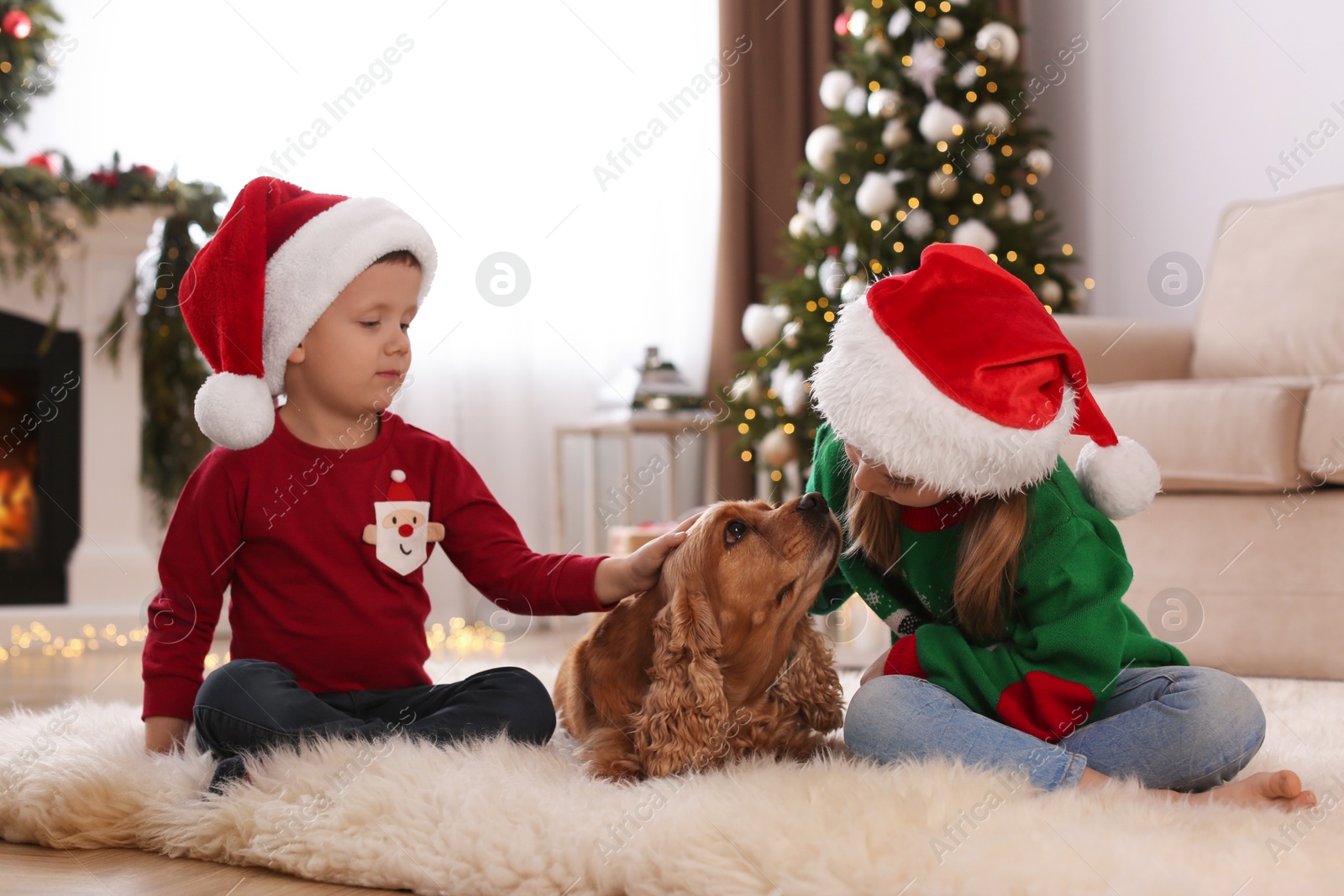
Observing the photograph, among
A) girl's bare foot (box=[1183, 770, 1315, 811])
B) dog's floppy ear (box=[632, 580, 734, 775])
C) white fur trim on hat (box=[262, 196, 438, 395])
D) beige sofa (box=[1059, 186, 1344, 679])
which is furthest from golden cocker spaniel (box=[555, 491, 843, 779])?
beige sofa (box=[1059, 186, 1344, 679])

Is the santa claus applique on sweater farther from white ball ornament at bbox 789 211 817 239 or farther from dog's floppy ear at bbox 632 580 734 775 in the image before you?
white ball ornament at bbox 789 211 817 239

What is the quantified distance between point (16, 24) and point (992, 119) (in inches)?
153

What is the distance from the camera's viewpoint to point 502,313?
491 centimetres

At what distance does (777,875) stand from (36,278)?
4.21 meters

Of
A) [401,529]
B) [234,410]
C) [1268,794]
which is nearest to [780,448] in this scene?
[401,529]

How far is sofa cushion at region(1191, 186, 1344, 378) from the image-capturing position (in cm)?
343

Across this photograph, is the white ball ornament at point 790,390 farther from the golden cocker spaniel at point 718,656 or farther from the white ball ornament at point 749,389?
the golden cocker spaniel at point 718,656

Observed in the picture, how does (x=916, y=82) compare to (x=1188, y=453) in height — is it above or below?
above

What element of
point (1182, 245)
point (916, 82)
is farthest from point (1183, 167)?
point (916, 82)

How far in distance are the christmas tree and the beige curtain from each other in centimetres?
65

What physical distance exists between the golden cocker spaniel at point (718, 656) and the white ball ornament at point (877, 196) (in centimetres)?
284

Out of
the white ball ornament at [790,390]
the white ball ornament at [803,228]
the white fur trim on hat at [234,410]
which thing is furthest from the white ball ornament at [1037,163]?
the white fur trim on hat at [234,410]

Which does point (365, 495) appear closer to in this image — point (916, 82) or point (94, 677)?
point (94, 677)

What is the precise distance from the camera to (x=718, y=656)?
1644 mm
